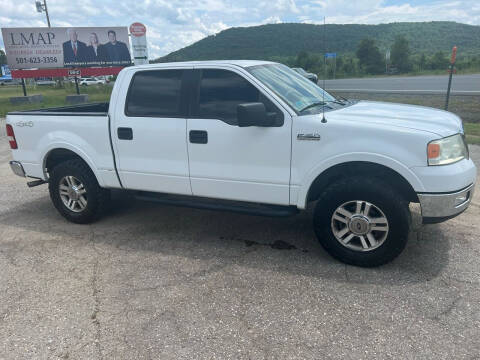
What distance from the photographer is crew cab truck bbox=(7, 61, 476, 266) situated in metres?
3.40

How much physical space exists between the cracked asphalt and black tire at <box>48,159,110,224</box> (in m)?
0.25

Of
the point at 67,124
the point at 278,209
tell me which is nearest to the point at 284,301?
the point at 278,209

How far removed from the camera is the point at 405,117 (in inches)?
145

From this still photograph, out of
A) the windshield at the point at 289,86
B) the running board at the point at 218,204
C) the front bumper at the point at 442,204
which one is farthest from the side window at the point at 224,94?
the front bumper at the point at 442,204

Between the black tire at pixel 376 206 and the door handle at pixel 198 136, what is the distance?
1.30 m

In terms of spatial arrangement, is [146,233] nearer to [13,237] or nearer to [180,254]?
[180,254]

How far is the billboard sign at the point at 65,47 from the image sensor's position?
2378 centimetres

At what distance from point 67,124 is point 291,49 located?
48.5 metres

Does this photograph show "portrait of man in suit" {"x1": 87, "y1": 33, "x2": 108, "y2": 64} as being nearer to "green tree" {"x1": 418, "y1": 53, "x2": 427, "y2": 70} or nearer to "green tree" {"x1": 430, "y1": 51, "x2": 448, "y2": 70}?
"green tree" {"x1": 418, "y1": 53, "x2": 427, "y2": 70}

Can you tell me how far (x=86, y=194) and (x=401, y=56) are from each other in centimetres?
→ 3865

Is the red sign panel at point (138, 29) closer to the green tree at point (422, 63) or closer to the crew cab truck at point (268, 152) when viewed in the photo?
the crew cab truck at point (268, 152)

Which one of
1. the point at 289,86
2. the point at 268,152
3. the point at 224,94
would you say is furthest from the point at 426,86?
the point at 268,152

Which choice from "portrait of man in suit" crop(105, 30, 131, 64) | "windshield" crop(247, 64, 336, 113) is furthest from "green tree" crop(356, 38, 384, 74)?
"windshield" crop(247, 64, 336, 113)

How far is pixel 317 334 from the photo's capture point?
9.17ft
